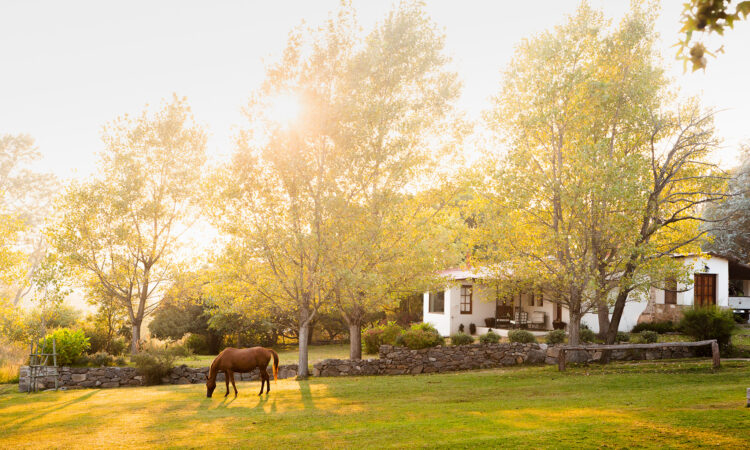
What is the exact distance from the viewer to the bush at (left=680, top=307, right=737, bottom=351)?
20.4m

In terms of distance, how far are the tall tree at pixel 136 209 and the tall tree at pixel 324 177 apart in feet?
30.2

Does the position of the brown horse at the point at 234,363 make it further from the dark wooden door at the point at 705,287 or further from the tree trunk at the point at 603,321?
the dark wooden door at the point at 705,287

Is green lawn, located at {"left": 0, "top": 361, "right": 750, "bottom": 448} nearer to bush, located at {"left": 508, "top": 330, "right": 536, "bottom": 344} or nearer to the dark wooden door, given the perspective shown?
bush, located at {"left": 508, "top": 330, "right": 536, "bottom": 344}

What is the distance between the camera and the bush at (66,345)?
1945 cm

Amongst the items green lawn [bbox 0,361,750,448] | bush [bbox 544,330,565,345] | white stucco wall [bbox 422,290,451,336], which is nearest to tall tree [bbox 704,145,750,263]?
white stucco wall [bbox 422,290,451,336]

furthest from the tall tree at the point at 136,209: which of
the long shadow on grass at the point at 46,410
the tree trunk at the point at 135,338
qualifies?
the long shadow on grass at the point at 46,410

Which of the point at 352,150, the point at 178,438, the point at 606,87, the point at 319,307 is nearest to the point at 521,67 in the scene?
the point at 606,87

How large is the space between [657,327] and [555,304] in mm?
5629

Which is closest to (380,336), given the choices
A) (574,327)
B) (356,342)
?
(356,342)

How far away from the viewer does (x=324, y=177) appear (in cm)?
1773

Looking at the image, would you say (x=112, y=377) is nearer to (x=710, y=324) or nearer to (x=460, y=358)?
(x=460, y=358)

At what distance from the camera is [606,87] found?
17.1 m

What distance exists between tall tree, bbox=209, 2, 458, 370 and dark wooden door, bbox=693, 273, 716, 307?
61.2 feet

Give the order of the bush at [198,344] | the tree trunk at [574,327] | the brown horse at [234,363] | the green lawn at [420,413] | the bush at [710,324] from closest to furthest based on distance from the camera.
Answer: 1. the green lawn at [420,413]
2. the brown horse at [234,363]
3. the tree trunk at [574,327]
4. the bush at [710,324]
5. the bush at [198,344]
